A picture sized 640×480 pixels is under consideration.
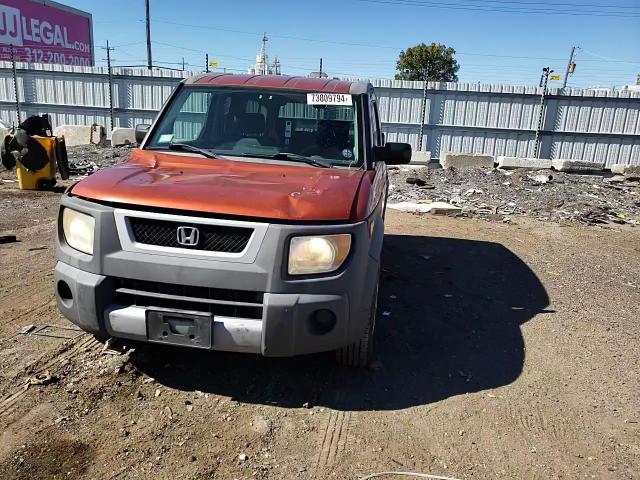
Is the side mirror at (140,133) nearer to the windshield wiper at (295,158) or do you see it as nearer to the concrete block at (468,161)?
the windshield wiper at (295,158)

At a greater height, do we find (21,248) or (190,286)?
(190,286)

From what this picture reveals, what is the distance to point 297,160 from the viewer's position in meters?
3.73

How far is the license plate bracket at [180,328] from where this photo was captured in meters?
2.79

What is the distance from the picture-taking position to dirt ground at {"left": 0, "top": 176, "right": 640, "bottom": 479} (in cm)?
267

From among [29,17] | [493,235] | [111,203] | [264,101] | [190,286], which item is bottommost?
[493,235]

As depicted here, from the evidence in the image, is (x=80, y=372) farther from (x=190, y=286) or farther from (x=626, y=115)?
(x=626, y=115)

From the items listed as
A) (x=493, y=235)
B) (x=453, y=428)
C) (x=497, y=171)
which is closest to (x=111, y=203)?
(x=453, y=428)

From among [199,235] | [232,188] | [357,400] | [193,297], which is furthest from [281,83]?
[357,400]

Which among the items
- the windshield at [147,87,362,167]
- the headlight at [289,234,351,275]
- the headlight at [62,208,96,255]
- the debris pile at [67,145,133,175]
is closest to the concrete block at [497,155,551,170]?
the debris pile at [67,145,133,175]

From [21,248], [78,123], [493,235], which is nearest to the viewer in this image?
[21,248]

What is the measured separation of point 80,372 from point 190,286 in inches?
46.8

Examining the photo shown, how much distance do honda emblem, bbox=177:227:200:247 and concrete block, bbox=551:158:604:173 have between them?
14.5 meters

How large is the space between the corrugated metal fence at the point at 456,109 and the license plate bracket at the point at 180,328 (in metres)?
15.9

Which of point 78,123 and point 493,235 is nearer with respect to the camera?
point 493,235
